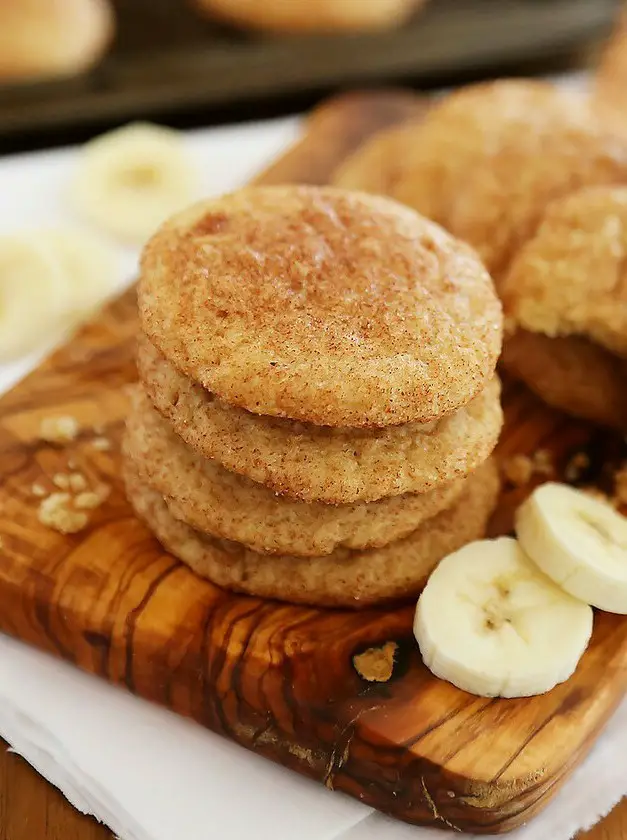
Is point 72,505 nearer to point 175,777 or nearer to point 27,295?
point 175,777

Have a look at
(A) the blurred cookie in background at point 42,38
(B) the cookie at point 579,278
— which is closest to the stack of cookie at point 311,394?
(B) the cookie at point 579,278

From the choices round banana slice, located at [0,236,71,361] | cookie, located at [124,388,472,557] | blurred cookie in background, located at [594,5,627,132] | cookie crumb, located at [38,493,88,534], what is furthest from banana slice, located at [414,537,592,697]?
blurred cookie in background, located at [594,5,627,132]

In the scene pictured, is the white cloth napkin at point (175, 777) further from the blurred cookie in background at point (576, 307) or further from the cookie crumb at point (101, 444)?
the blurred cookie in background at point (576, 307)

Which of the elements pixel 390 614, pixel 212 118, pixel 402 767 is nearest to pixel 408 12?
pixel 212 118

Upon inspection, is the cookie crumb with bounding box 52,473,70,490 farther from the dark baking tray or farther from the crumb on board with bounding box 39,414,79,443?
the dark baking tray

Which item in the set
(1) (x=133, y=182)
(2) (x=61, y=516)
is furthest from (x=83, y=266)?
(2) (x=61, y=516)
